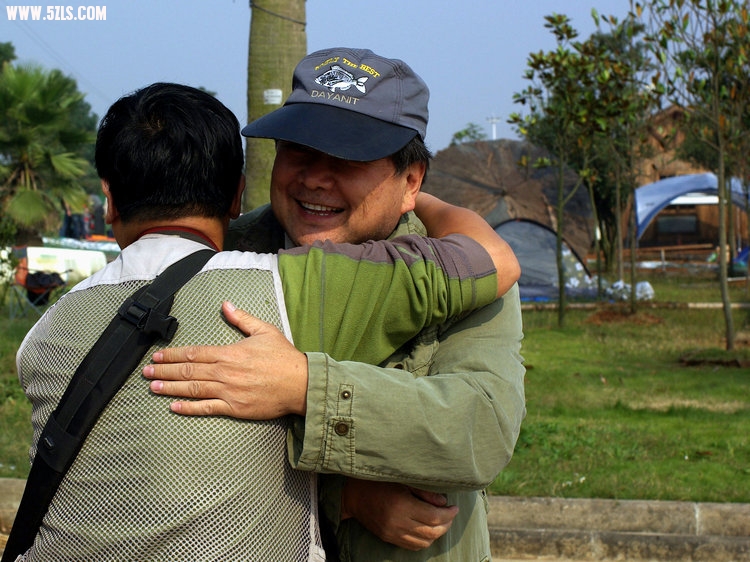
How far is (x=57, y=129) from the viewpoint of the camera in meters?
18.9

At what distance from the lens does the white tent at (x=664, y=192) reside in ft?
84.4

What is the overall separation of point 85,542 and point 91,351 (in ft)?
1.04

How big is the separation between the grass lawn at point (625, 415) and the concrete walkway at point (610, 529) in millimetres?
232

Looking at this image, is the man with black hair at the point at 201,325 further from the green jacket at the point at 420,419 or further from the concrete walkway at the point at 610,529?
the concrete walkway at the point at 610,529

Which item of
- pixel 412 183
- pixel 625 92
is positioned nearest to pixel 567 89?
pixel 625 92

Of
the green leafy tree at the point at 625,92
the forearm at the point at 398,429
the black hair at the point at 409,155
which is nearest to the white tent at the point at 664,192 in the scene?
the green leafy tree at the point at 625,92

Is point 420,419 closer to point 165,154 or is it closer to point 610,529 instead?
point 165,154

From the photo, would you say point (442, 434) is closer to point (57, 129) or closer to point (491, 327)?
point (491, 327)

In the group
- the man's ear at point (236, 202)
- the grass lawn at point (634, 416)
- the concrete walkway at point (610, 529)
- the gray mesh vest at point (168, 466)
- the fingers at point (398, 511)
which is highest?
the man's ear at point (236, 202)

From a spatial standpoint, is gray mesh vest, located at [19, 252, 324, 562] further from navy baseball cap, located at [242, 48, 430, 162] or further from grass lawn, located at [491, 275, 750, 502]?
grass lawn, located at [491, 275, 750, 502]

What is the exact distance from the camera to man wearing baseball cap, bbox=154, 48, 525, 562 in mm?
1656

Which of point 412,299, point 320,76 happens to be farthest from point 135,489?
point 320,76

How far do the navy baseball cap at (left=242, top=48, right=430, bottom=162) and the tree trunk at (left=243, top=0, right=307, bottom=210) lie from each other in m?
2.77

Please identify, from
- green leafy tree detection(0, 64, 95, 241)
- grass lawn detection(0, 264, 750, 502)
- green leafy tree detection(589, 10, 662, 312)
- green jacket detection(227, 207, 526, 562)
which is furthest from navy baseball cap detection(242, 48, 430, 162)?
green leafy tree detection(0, 64, 95, 241)
